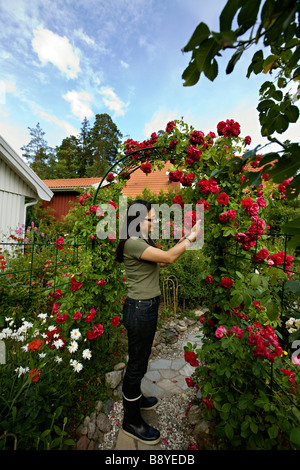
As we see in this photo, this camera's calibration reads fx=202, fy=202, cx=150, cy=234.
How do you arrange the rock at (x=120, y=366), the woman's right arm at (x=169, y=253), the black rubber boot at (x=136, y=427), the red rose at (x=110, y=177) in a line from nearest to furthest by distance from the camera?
the woman's right arm at (x=169, y=253) → the black rubber boot at (x=136, y=427) → the rock at (x=120, y=366) → the red rose at (x=110, y=177)

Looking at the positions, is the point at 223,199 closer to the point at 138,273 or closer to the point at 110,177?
the point at 138,273

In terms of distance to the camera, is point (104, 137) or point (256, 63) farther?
point (104, 137)

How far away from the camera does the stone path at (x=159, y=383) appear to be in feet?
5.09

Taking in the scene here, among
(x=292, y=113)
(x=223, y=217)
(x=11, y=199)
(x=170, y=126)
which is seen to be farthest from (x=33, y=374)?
(x=11, y=199)

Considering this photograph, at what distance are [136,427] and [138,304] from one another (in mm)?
990

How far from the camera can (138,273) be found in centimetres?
151

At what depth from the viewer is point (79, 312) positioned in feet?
6.43

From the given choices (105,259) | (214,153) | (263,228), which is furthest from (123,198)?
(263,228)

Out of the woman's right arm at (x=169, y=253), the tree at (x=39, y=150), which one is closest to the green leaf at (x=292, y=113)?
the woman's right arm at (x=169, y=253)

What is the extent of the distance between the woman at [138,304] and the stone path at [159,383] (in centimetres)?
6

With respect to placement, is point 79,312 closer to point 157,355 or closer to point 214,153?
point 157,355

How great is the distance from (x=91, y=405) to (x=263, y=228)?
2038 mm

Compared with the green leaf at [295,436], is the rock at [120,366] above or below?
below

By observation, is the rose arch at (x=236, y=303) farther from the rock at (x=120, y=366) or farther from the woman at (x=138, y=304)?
the rock at (x=120, y=366)
